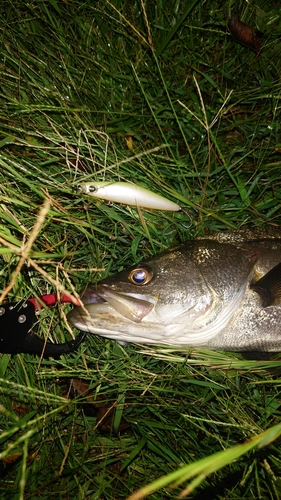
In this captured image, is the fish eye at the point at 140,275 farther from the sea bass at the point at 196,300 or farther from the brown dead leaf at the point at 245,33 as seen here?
the brown dead leaf at the point at 245,33

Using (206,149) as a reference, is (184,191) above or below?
below

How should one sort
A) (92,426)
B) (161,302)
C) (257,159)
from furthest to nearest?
(257,159)
(92,426)
(161,302)

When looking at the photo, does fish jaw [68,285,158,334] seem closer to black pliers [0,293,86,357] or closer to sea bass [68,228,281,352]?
sea bass [68,228,281,352]

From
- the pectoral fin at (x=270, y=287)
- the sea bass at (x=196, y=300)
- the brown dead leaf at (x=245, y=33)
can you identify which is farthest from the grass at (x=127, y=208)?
the pectoral fin at (x=270, y=287)

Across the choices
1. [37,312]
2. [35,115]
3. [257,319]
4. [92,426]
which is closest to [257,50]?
[35,115]

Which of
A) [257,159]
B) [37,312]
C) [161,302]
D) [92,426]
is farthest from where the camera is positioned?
[257,159]

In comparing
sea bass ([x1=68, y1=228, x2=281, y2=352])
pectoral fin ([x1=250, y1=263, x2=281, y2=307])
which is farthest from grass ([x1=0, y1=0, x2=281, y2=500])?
pectoral fin ([x1=250, y1=263, x2=281, y2=307])

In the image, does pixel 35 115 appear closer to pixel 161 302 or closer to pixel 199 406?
A: pixel 161 302
